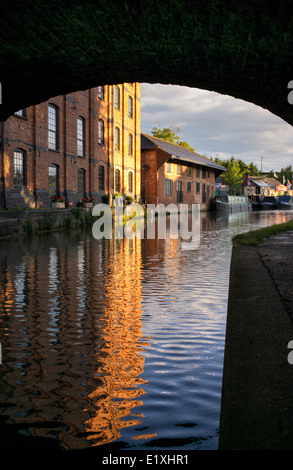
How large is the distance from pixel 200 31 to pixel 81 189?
23.3 metres

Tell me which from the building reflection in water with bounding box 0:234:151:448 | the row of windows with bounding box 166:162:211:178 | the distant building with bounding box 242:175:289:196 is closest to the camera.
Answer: the building reflection in water with bounding box 0:234:151:448

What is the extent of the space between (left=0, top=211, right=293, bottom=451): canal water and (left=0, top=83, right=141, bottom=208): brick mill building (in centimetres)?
1267

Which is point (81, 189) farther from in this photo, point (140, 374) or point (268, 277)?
point (140, 374)

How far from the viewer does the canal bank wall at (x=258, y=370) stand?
6.38 feet

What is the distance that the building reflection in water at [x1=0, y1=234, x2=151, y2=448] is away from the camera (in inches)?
107

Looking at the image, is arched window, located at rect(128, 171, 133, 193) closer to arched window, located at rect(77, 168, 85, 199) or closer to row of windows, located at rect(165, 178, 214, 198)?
row of windows, located at rect(165, 178, 214, 198)

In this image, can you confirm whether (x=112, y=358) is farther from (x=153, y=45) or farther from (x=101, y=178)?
(x=101, y=178)

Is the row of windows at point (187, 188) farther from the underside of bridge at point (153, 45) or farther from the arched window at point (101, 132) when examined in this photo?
the underside of bridge at point (153, 45)

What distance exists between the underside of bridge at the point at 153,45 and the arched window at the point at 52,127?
1851 cm

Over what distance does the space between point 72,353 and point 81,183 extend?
2317 cm

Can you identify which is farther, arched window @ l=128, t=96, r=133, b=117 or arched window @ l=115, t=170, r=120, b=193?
arched window @ l=128, t=96, r=133, b=117

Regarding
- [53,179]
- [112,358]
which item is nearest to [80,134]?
[53,179]

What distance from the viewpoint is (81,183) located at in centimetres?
2645

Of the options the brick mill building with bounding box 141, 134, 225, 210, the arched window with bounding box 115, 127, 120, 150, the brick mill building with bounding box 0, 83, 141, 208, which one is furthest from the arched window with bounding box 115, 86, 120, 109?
the brick mill building with bounding box 141, 134, 225, 210
